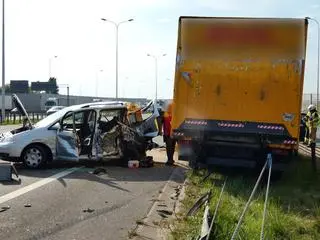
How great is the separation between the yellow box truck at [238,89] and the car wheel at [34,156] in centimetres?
345

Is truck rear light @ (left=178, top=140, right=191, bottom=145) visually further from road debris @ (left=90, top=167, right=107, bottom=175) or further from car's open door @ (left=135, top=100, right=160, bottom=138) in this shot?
car's open door @ (left=135, top=100, right=160, bottom=138)

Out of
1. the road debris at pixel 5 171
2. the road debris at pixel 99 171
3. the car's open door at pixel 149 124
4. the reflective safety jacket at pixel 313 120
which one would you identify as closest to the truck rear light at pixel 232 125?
the road debris at pixel 99 171

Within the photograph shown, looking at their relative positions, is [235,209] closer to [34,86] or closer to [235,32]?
[235,32]

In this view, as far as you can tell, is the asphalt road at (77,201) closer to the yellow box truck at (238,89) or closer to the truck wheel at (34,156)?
the truck wheel at (34,156)

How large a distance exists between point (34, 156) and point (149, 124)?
326 centimetres

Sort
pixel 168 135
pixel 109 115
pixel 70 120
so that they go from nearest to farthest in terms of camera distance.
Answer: pixel 70 120
pixel 109 115
pixel 168 135

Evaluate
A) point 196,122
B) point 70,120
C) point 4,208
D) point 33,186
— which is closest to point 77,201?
point 4,208

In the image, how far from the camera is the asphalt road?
285 inches

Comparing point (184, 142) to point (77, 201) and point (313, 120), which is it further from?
point (313, 120)

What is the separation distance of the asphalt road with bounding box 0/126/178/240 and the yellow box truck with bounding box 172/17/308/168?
4.83 ft

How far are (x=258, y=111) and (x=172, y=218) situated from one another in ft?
14.3

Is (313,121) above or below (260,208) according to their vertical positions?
above

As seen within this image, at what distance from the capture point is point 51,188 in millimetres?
10648

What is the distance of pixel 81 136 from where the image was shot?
14.3m
